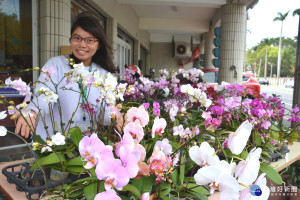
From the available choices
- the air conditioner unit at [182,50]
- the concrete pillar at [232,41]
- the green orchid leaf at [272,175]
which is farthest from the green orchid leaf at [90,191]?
the air conditioner unit at [182,50]

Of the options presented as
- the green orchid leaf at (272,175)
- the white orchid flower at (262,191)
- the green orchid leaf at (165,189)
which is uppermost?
the white orchid flower at (262,191)

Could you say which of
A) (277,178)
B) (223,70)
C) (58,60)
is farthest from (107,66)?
(223,70)

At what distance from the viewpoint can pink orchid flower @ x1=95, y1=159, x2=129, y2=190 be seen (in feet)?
1.42

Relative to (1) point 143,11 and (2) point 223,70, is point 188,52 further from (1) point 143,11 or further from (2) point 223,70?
(2) point 223,70

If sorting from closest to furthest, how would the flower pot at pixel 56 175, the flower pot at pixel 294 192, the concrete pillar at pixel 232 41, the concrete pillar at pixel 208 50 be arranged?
the flower pot at pixel 56 175
the flower pot at pixel 294 192
the concrete pillar at pixel 232 41
the concrete pillar at pixel 208 50

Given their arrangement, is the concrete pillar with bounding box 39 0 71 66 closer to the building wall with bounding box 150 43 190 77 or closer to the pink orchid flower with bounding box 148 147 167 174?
the pink orchid flower with bounding box 148 147 167 174

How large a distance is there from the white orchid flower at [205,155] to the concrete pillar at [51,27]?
10.4ft

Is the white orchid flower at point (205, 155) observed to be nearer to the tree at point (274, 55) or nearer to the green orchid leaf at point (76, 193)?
the green orchid leaf at point (76, 193)

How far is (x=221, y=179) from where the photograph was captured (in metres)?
0.46

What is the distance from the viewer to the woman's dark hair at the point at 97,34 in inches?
53.5

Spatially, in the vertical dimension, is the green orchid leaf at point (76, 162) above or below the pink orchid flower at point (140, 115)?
below

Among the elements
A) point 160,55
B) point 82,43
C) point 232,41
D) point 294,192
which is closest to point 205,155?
point 82,43

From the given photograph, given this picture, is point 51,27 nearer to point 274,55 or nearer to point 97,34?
point 97,34

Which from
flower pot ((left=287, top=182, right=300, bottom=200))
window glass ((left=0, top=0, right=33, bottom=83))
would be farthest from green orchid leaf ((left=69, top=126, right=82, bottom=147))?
window glass ((left=0, top=0, right=33, bottom=83))
